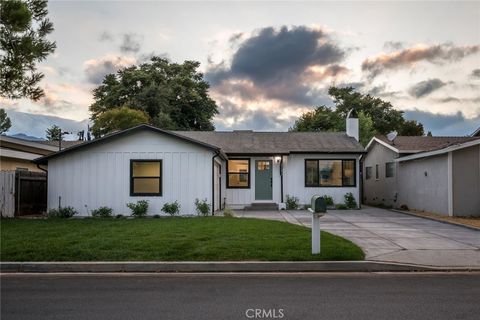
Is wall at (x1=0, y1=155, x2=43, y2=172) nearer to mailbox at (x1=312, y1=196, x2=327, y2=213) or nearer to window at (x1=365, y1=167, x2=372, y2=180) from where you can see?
mailbox at (x1=312, y1=196, x2=327, y2=213)

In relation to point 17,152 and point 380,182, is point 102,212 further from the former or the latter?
point 380,182

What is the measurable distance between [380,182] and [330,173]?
5.96 meters

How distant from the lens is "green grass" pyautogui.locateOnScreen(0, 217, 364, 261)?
362 inches

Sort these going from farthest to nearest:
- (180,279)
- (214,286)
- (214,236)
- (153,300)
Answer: (214,236)
(180,279)
(214,286)
(153,300)

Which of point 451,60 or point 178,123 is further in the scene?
point 178,123

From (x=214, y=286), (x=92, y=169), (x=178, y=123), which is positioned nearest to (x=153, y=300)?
(x=214, y=286)

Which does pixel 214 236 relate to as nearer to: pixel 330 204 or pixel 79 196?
pixel 79 196

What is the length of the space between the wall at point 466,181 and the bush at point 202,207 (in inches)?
403

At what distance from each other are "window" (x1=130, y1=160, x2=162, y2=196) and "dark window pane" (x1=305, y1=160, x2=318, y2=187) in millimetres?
8092

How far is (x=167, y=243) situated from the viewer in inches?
412

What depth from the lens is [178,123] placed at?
161ft

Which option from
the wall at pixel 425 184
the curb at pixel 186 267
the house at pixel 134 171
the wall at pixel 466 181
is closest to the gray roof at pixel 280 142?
the wall at pixel 425 184

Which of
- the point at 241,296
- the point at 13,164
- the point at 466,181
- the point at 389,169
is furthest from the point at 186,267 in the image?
the point at 389,169

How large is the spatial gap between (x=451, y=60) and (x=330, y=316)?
19.7 meters
